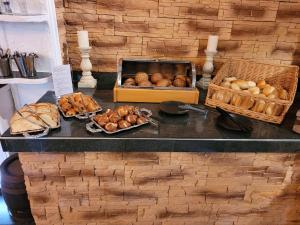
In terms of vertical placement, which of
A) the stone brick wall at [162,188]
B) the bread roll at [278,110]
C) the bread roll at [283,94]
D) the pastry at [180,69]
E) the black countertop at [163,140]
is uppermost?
the pastry at [180,69]

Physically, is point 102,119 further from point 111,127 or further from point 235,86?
point 235,86

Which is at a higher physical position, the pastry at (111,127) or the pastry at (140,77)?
the pastry at (140,77)

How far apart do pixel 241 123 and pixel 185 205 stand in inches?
18.4

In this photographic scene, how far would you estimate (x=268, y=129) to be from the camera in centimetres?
102

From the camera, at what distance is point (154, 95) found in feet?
3.96

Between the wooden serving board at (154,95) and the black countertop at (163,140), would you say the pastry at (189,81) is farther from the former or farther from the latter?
the black countertop at (163,140)

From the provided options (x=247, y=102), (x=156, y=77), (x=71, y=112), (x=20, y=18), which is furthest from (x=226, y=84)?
(x=20, y=18)

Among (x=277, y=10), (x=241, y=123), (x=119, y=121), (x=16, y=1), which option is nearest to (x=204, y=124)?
(x=241, y=123)

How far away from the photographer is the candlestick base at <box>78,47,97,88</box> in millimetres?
1290

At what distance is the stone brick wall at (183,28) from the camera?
1.29m

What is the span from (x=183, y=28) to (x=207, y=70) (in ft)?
0.90

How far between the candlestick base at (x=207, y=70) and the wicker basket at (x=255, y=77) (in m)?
0.08

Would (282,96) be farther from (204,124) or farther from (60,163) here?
(60,163)

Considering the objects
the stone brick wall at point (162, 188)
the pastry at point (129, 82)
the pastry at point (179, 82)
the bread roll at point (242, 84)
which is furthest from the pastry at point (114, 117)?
the bread roll at point (242, 84)
